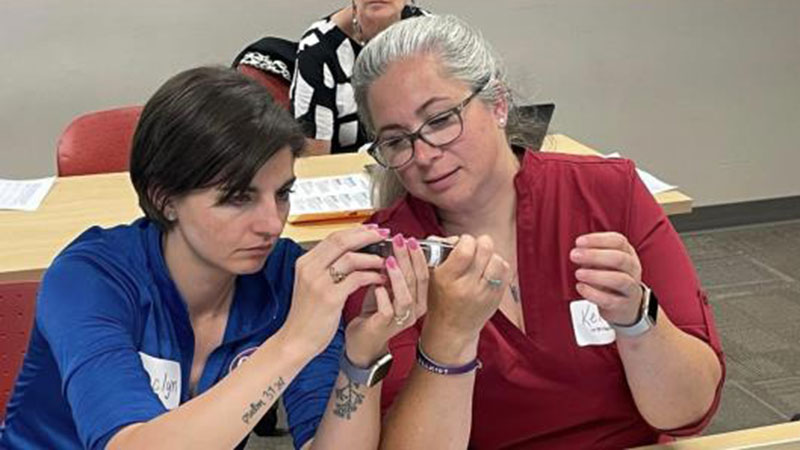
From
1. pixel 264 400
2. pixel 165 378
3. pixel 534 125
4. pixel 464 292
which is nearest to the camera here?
pixel 264 400

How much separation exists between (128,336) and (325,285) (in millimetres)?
313

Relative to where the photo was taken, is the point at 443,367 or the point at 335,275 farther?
the point at 443,367

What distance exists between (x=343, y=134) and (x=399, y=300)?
2047 mm

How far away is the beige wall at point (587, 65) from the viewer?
12.5 feet

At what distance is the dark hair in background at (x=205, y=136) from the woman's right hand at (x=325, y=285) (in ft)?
0.62

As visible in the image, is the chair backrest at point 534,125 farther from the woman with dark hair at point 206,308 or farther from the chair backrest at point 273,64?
the chair backrest at point 273,64

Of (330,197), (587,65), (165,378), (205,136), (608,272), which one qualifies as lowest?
(587,65)

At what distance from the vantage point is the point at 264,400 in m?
1.23

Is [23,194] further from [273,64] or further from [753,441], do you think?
[753,441]

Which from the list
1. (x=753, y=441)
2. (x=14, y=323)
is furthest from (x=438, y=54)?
(x=14, y=323)

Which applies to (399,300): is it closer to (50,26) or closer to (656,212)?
(656,212)

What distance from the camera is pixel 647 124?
4484 mm

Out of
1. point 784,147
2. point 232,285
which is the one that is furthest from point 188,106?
point 784,147

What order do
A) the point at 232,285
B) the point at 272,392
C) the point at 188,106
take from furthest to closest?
the point at 232,285 < the point at 188,106 < the point at 272,392
